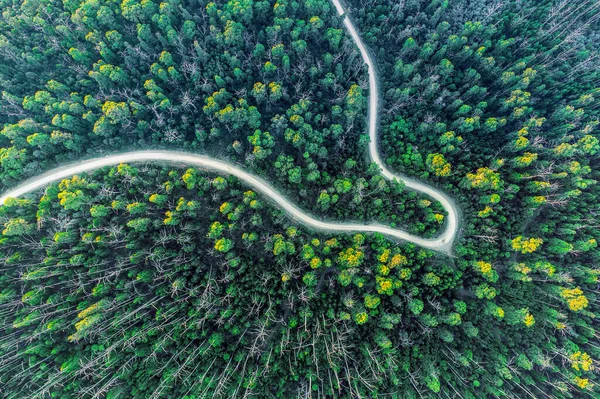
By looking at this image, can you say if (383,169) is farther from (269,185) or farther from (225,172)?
(225,172)

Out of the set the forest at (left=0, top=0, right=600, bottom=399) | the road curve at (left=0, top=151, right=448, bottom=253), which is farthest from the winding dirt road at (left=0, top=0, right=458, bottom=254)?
the forest at (left=0, top=0, right=600, bottom=399)

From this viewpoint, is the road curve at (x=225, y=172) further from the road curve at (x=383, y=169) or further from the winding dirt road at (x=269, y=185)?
the road curve at (x=383, y=169)

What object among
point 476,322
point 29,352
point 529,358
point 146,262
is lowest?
point 529,358

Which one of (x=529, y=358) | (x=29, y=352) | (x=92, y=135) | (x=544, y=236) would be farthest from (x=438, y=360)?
(x=92, y=135)

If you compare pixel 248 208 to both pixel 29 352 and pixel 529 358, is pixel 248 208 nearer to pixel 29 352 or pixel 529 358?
pixel 29 352

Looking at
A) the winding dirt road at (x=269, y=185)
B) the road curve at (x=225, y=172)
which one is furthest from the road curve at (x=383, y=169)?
the road curve at (x=225, y=172)

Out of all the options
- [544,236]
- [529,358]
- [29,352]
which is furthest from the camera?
[544,236]
